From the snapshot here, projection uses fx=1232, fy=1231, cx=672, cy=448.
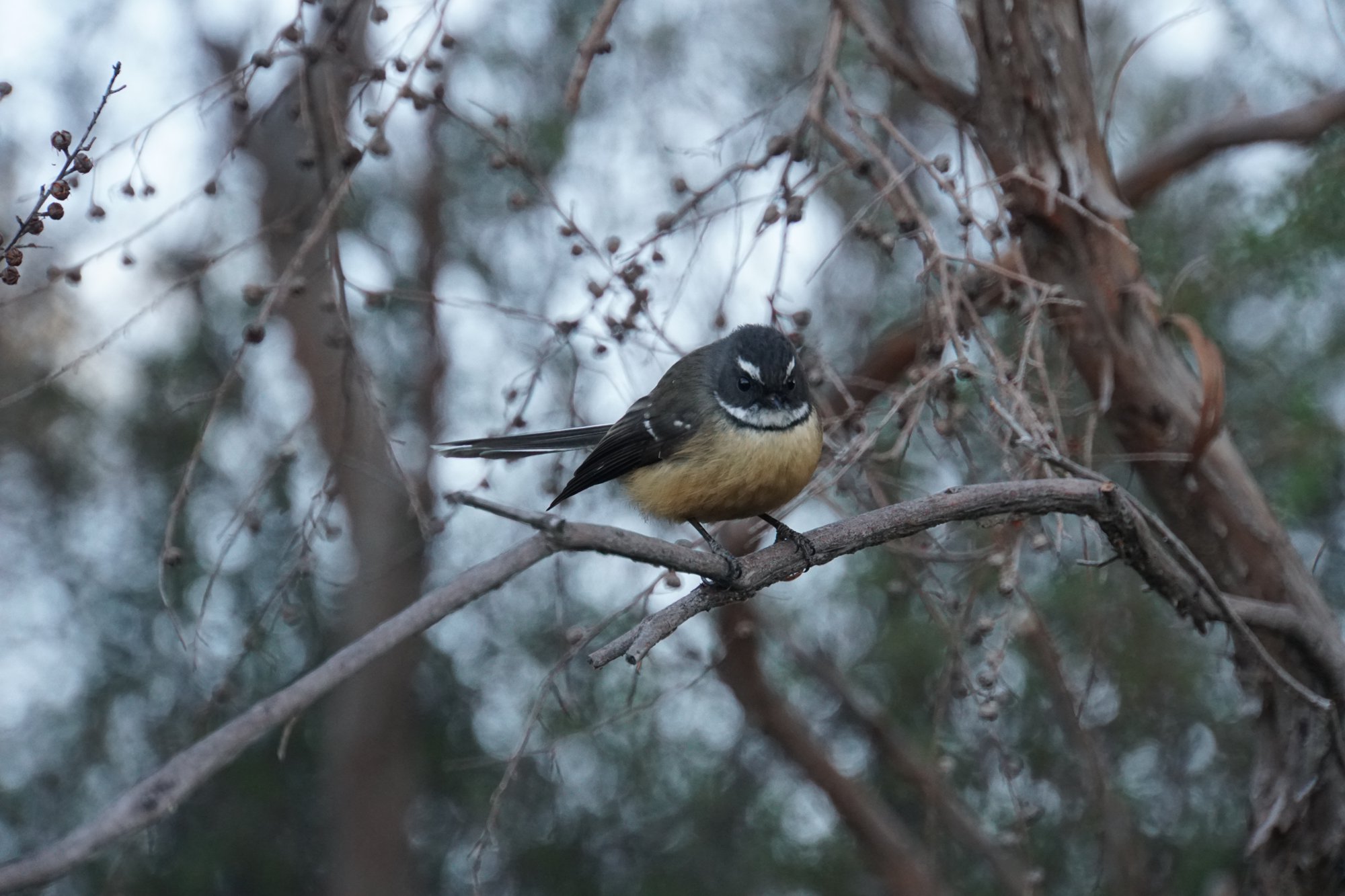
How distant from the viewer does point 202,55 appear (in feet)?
17.4

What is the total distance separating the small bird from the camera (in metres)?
2.95

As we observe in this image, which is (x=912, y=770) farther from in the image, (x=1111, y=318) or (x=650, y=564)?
(x=650, y=564)

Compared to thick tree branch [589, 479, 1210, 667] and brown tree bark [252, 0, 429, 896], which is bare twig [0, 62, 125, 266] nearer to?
thick tree branch [589, 479, 1210, 667]

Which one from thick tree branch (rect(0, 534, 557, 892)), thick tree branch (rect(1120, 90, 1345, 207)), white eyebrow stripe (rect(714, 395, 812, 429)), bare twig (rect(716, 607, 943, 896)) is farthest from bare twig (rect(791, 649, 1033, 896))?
thick tree branch (rect(0, 534, 557, 892))

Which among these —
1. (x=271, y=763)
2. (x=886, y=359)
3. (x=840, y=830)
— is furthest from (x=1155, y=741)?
(x=271, y=763)

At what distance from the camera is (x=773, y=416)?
10.0 ft

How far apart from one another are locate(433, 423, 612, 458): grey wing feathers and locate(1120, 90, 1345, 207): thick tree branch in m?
1.70

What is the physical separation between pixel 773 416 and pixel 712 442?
0.58 feet

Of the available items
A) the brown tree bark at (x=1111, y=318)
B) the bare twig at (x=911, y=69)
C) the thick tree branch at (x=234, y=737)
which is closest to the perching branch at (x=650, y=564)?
the thick tree branch at (x=234, y=737)

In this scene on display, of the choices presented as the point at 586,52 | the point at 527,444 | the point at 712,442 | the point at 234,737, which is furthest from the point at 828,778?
the point at 234,737

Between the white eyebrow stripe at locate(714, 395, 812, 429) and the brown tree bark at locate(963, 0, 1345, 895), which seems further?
the brown tree bark at locate(963, 0, 1345, 895)

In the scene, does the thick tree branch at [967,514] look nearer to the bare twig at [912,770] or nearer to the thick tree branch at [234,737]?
the thick tree branch at [234,737]

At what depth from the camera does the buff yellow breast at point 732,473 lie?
2910 mm

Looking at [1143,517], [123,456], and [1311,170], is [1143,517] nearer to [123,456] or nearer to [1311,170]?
[1311,170]
